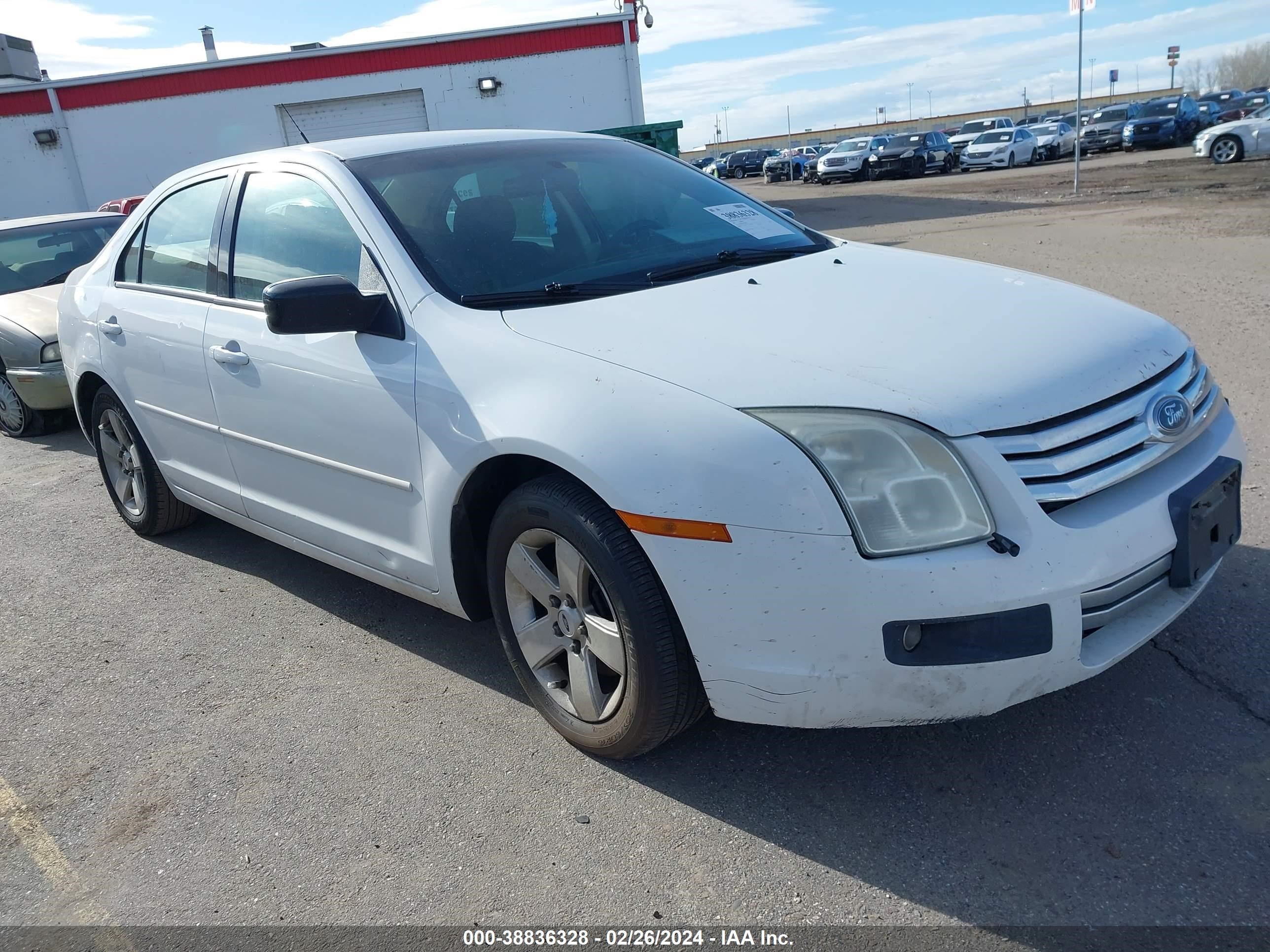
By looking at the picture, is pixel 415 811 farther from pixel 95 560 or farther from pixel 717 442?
pixel 95 560

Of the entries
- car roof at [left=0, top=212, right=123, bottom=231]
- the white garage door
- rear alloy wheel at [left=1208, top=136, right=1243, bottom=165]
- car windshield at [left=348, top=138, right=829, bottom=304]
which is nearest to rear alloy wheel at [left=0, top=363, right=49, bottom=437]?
car roof at [left=0, top=212, right=123, bottom=231]

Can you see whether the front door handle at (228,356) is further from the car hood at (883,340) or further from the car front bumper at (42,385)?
the car front bumper at (42,385)

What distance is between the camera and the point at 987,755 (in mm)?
2709

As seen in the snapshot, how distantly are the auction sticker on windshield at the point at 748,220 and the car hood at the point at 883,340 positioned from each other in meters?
0.47

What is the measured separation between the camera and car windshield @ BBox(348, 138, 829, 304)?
123 inches

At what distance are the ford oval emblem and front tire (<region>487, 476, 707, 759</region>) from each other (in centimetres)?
128

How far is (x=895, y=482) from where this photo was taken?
7.43 feet

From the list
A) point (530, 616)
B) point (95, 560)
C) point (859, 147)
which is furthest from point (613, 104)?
point (530, 616)

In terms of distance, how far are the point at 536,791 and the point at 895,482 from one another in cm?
129

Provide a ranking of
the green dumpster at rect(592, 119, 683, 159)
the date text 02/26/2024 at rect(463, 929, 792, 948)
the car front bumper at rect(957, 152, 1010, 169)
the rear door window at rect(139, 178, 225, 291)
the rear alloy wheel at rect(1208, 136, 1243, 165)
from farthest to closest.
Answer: the car front bumper at rect(957, 152, 1010, 169) < the rear alloy wheel at rect(1208, 136, 1243, 165) < the green dumpster at rect(592, 119, 683, 159) < the rear door window at rect(139, 178, 225, 291) < the date text 02/26/2024 at rect(463, 929, 792, 948)

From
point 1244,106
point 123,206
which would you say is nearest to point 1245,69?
point 1244,106

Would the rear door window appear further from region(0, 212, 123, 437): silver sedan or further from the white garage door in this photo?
the white garage door

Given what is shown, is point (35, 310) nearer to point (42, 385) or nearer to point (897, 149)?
point (42, 385)

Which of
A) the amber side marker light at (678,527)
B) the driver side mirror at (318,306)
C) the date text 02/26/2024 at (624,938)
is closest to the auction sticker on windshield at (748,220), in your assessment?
the driver side mirror at (318,306)
